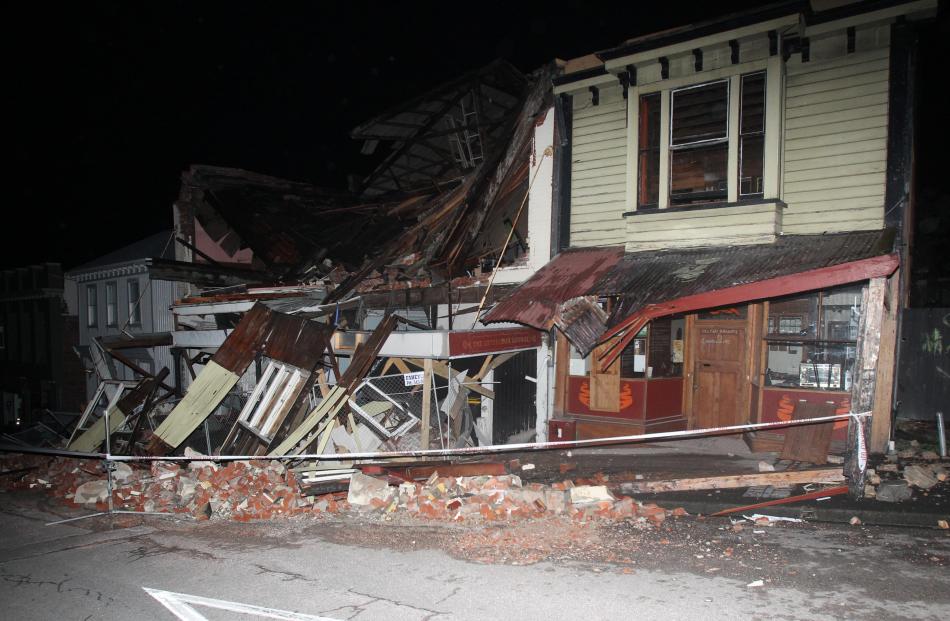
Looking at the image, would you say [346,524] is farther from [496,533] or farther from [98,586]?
[98,586]

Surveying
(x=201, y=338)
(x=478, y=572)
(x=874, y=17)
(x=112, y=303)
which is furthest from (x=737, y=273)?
(x=112, y=303)

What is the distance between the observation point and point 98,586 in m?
5.08

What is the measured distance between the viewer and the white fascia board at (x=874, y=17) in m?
7.37

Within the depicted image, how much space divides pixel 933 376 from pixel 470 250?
10860mm

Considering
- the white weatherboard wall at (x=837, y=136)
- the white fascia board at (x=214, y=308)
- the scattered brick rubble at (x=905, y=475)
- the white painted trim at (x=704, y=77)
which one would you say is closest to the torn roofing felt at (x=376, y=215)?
the white fascia board at (x=214, y=308)

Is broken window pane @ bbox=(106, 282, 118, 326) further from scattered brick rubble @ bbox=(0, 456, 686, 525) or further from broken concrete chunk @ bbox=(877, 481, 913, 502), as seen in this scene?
broken concrete chunk @ bbox=(877, 481, 913, 502)

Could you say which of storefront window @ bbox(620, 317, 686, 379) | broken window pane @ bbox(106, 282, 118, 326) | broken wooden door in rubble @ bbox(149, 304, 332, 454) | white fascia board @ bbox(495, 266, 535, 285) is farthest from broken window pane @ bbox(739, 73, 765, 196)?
broken window pane @ bbox(106, 282, 118, 326)

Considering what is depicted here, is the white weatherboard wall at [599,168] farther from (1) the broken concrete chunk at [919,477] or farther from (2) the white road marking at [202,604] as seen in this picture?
(2) the white road marking at [202,604]

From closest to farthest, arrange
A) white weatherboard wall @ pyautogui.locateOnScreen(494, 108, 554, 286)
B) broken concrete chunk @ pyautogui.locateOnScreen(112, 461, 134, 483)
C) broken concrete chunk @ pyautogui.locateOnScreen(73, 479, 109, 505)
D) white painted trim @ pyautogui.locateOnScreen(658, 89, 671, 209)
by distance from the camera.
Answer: broken concrete chunk @ pyautogui.locateOnScreen(73, 479, 109, 505) → broken concrete chunk @ pyautogui.locateOnScreen(112, 461, 134, 483) → white painted trim @ pyautogui.locateOnScreen(658, 89, 671, 209) → white weatherboard wall @ pyautogui.locateOnScreen(494, 108, 554, 286)

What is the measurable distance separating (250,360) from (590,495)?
22.7ft

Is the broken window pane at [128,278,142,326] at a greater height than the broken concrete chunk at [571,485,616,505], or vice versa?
the broken window pane at [128,278,142,326]

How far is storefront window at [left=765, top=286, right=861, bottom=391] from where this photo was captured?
344 inches

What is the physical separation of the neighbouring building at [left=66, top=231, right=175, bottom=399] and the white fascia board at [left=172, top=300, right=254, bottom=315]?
4.08 metres

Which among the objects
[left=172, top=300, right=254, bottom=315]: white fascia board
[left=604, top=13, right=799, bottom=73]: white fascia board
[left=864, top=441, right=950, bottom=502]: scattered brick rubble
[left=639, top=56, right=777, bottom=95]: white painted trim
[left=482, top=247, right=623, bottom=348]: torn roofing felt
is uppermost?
[left=604, top=13, right=799, bottom=73]: white fascia board
